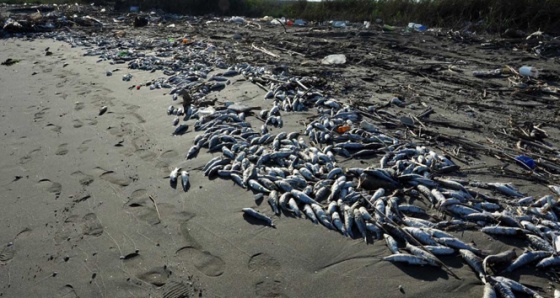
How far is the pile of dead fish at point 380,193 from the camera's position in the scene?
3184 millimetres

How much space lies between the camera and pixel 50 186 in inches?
184

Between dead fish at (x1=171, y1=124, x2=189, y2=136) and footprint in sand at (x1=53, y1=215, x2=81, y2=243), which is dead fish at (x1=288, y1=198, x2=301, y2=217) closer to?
footprint in sand at (x1=53, y1=215, x2=81, y2=243)

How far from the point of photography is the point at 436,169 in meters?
4.44

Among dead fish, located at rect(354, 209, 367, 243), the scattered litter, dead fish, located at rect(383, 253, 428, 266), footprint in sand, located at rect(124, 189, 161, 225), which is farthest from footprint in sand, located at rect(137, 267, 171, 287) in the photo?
the scattered litter

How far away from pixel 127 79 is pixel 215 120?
3855mm

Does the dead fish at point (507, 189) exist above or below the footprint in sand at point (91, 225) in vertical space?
above

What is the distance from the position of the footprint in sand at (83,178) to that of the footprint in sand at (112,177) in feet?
0.41

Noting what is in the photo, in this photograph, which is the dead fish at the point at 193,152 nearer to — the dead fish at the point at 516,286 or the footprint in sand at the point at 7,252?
the footprint in sand at the point at 7,252

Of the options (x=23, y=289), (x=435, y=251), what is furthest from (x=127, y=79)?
(x=435, y=251)

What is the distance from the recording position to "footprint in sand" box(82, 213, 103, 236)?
3.82 metres

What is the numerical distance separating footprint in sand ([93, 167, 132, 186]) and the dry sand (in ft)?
0.05

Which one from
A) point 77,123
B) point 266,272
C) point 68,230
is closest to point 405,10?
point 77,123

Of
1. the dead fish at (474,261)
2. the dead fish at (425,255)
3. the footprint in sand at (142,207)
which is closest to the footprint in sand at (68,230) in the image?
the footprint in sand at (142,207)

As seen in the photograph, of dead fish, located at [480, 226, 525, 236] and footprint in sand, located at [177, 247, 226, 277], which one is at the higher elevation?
dead fish, located at [480, 226, 525, 236]
